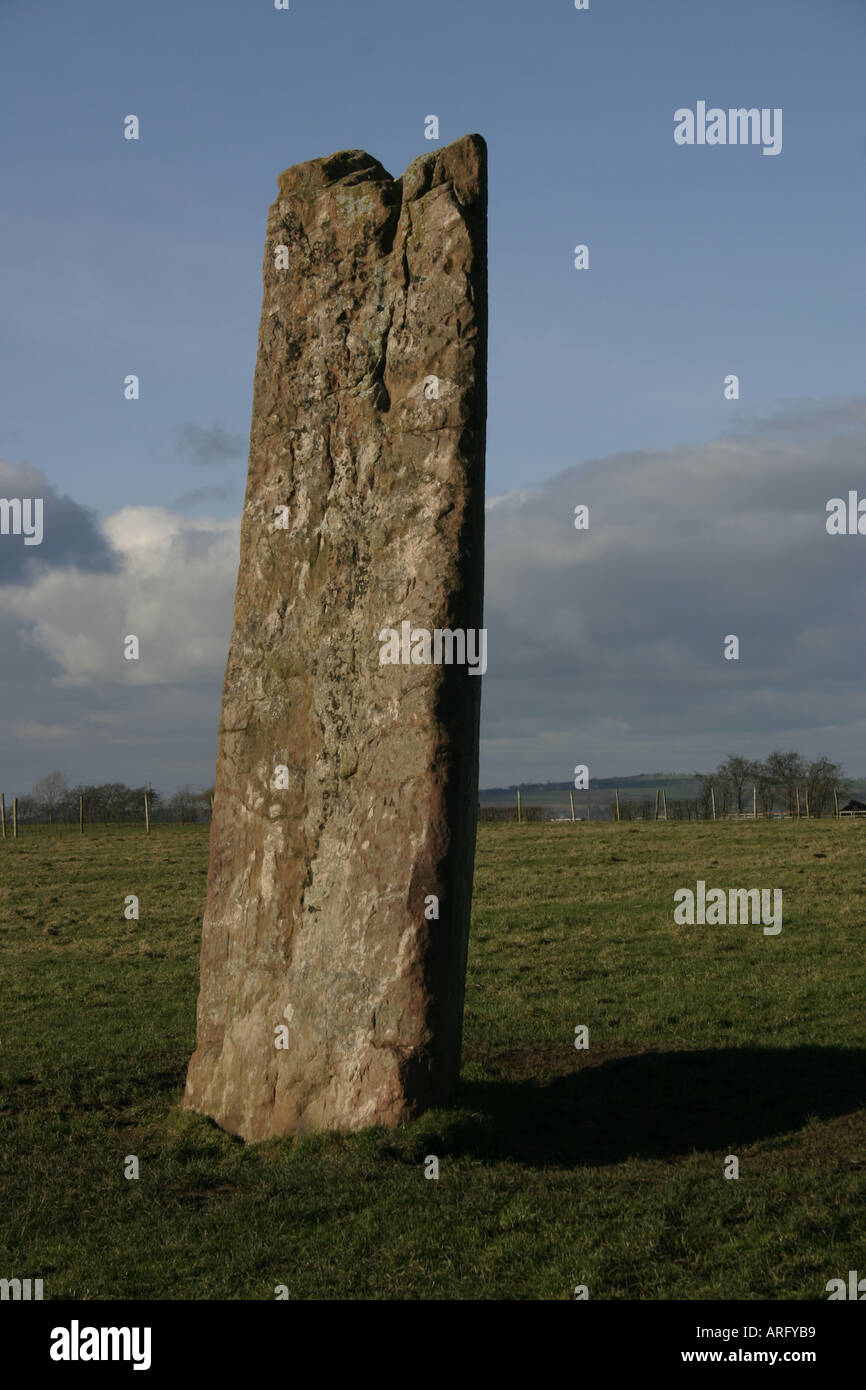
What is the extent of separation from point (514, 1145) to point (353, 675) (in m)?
4.08

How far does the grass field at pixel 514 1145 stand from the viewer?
7164 millimetres

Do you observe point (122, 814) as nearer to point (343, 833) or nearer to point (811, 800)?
point (811, 800)

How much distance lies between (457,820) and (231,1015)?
113 inches

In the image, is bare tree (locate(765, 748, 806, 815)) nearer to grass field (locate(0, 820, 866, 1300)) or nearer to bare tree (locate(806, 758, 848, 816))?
bare tree (locate(806, 758, 848, 816))

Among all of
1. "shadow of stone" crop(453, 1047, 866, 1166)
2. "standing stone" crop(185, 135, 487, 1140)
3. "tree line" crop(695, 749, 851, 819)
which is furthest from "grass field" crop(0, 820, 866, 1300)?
"tree line" crop(695, 749, 851, 819)

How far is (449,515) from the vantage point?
1002 cm

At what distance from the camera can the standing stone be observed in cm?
969

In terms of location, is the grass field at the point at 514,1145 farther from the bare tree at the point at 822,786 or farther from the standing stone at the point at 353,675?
the bare tree at the point at 822,786

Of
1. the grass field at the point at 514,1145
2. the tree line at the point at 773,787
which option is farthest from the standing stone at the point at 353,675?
the tree line at the point at 773,787

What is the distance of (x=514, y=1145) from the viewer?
31.9 ft

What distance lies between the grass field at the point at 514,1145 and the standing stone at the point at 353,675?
2.71 ft

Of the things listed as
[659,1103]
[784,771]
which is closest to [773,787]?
[784,771]
